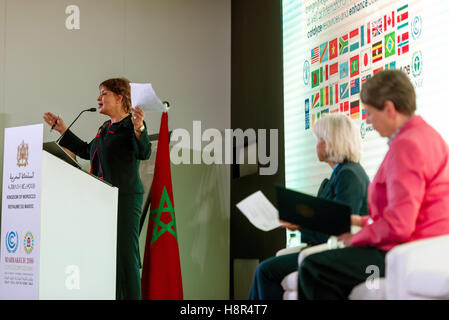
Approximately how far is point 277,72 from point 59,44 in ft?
6.06

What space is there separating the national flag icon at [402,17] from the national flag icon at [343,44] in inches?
19.7

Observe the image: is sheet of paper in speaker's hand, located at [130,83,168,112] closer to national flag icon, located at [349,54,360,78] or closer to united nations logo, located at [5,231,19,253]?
united nations logo, located at [5,231,19,253]

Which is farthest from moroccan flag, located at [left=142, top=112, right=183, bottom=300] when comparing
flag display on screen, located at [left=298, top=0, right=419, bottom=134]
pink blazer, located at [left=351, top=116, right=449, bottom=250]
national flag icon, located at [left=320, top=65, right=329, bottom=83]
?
pink blazer, located at [left=351, top=116, right=449, bottom=250]

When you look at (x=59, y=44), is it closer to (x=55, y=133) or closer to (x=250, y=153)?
(x=55, y=133)

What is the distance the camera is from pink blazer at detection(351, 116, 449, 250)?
1954 millimetres

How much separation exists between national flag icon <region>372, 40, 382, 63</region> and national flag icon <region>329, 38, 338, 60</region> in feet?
1.34

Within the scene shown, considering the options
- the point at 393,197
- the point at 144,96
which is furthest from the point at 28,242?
the point at 393,197

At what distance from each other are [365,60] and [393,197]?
A: 5.55 ft

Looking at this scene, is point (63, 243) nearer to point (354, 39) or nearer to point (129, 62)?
point (354, 39)

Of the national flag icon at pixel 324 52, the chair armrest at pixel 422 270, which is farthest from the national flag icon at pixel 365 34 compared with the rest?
the chair armrest at pixel 422 270

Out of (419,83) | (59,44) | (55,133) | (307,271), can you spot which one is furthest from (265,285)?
(59,44)

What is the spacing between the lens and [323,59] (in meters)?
3.94

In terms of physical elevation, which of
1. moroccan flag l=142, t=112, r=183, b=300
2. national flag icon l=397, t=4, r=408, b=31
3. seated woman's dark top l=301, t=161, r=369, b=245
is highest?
national flag icon l=397, t=4, r=408, b=31

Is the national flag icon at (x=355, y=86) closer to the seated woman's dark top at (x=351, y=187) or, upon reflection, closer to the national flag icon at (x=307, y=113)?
the national flag icon at (x=307, y=113)
